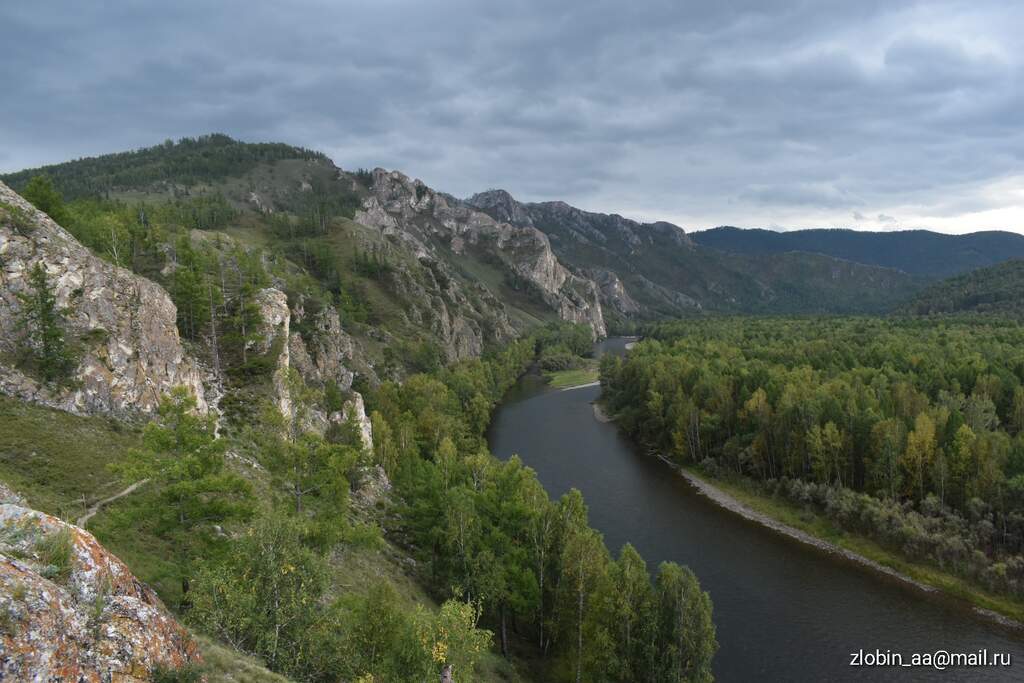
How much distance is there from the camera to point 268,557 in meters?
18.0

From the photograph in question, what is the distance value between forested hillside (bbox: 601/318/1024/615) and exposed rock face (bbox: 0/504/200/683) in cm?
6209

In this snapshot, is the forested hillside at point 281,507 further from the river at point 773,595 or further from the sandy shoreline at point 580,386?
the sandy shoreline at point 580,386

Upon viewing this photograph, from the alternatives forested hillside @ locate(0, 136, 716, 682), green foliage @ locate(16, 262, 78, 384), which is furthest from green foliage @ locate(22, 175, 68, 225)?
green foliage @ locate(16, 262, 78, 384)

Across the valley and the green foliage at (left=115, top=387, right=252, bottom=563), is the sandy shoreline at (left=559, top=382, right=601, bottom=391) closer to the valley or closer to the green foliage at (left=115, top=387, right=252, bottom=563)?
the valley

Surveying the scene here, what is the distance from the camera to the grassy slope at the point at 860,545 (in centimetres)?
4653

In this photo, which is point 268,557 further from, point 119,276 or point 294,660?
point 119,276

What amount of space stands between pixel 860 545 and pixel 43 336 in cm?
7145

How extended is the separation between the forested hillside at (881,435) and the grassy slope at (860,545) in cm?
70

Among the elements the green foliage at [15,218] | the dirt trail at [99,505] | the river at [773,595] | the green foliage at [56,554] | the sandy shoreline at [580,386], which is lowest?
the river at [773,595]

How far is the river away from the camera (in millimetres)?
39344

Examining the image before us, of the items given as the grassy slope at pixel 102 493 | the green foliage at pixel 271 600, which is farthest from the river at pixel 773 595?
the green foliage at pixel 271 600

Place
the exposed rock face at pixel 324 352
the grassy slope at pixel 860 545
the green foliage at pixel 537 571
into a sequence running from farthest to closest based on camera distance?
1. the exposed rock face at pixel 324 352
2. the grassy slope at pixel 860 545
3. the green foliage at pixel 537 571

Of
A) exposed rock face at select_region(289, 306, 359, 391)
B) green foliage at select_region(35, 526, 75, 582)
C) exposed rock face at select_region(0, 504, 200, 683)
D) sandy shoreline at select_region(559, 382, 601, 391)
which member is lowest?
sandy shoreline at select_region(559, 382, 601, 391)

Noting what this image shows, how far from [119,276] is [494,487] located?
3180cm
